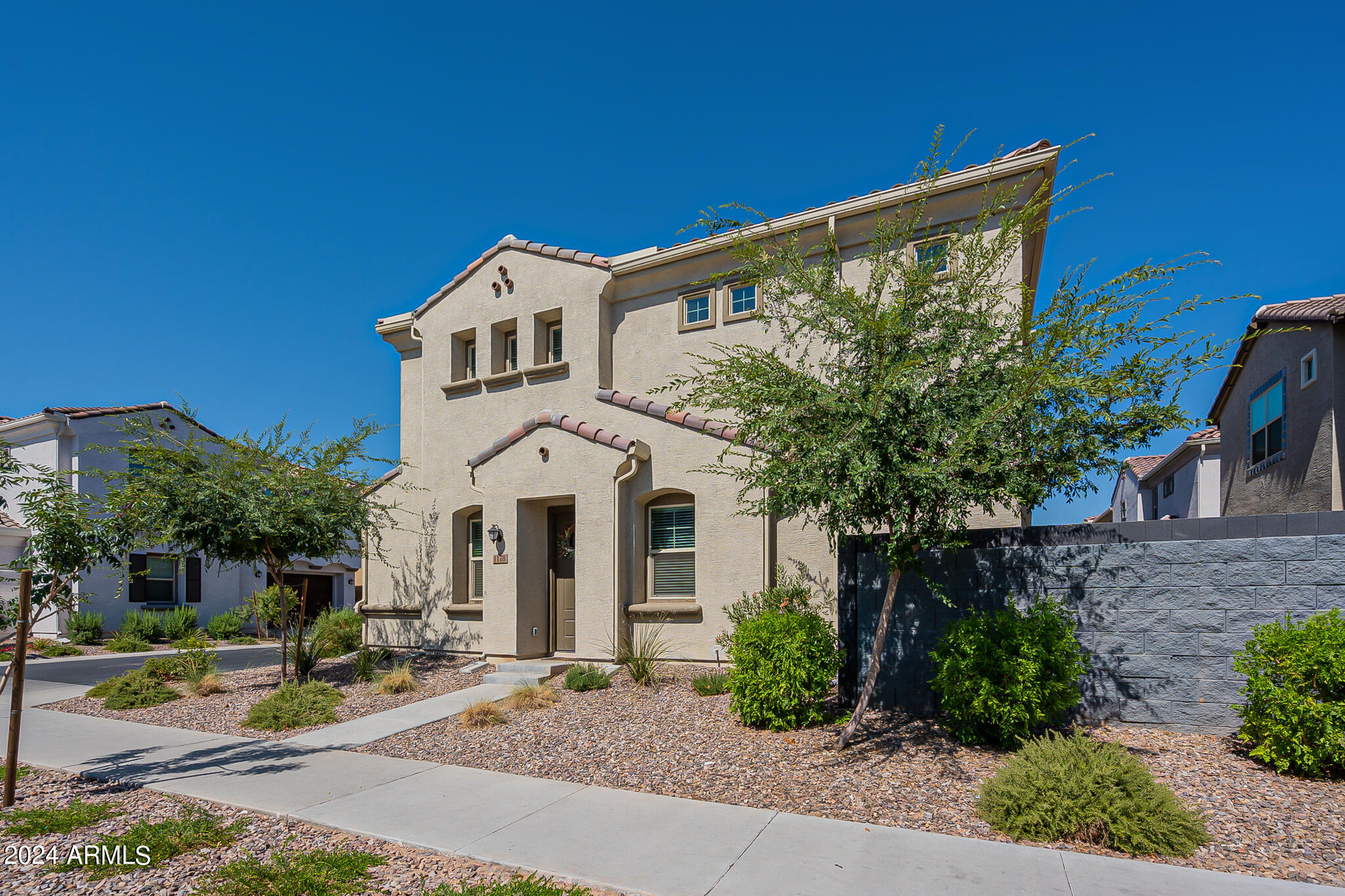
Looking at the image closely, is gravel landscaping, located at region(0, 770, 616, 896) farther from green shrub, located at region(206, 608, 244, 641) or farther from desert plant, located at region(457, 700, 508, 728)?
green shrub, located at region(206, 608, 244, 641)

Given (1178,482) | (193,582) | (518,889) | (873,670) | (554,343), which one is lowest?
(193,582)

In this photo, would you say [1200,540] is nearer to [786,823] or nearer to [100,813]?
[786,823]

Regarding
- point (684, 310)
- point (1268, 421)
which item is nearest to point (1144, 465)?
point (1268, 421)

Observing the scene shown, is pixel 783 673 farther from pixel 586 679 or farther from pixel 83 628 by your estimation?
pixel 83 628

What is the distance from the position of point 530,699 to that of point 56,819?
16.8 feet

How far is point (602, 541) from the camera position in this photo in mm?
12555

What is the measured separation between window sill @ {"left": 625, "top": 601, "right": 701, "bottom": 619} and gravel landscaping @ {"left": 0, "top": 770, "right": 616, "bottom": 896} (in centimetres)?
672

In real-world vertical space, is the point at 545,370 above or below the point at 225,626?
above

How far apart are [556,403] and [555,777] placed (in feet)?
27.4

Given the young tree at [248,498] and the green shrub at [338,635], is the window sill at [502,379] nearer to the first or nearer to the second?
the young tree at [248,498]

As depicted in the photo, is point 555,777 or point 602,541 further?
point 602,541

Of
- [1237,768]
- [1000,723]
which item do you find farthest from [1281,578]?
[1000,723]

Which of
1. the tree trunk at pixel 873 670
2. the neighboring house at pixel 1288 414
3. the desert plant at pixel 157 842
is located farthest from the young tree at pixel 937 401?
the neighboring house at pixel 1288 414

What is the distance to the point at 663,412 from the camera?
1262 centimetres
